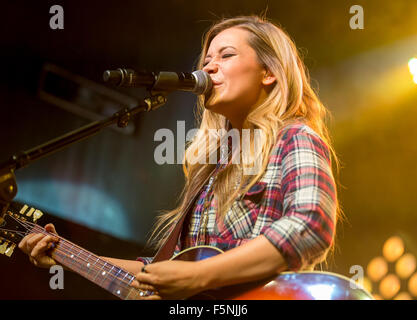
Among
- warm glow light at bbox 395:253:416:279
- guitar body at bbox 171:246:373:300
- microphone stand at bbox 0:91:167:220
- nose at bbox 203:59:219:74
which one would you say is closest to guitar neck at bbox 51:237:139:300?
guitar body at bbox 171:246:373:300

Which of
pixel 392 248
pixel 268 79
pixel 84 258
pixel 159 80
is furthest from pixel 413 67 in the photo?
pixel 84 258

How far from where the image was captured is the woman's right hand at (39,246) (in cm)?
160

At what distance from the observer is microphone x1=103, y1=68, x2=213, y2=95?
1.26 m

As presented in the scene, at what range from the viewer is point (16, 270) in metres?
2.44

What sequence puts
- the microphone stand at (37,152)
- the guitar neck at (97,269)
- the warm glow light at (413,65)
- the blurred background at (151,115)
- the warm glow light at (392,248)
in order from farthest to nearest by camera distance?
1. the warm glow light at (392,248)
2. the warm glow light at (413,65)
3. the blurred background at (151,115)
4. the guitar neck at (97,269)
5. the microphone stand at (37,152)

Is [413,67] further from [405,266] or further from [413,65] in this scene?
[405,266]

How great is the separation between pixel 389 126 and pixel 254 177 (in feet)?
6.10

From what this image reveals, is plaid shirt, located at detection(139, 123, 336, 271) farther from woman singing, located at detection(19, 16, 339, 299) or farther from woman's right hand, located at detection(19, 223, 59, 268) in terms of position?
woman's right hand, located at detection(19, 223, 59, 268)

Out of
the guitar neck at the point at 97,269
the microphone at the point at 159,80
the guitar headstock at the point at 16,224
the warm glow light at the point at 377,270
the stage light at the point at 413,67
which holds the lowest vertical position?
the warm glow light at the point at 377,270

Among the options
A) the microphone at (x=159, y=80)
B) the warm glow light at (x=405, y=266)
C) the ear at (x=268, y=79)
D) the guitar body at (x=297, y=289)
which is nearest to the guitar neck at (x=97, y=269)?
the guitar body at (x=297, y=289)

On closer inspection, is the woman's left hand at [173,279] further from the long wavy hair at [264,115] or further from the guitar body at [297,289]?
the long wavy hair at [264,115]

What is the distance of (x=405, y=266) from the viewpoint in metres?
2.97

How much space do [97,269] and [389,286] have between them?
225 cm

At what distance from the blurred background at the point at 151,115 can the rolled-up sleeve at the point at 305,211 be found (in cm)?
143
